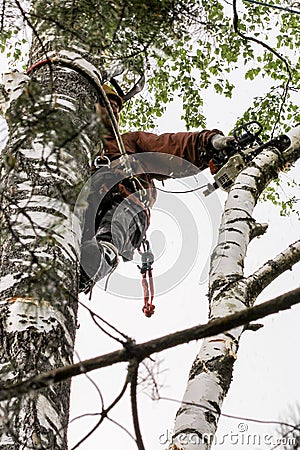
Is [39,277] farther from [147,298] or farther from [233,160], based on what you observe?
[147,298]

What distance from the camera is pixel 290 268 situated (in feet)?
10.1

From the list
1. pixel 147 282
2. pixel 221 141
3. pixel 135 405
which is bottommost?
pixel 135 405

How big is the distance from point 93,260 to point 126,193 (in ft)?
1.84

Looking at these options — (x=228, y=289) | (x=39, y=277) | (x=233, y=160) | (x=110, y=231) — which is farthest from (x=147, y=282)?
(x=39, y=277)

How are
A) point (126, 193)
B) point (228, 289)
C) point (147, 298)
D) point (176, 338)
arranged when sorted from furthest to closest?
1. point (147, 298)
2. point (126, 193)
3. point (228, 289)
4. point (176, 338)

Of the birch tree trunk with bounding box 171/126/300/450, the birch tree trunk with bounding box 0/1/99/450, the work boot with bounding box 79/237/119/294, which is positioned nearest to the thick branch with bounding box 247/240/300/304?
the birch tree trunk with bounding box 171/126/300/450

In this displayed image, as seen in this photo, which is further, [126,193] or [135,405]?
[126,193]

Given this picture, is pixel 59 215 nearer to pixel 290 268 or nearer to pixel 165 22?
pixel 165 22

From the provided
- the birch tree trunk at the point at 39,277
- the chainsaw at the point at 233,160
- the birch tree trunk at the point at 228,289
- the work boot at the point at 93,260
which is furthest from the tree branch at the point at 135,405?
the chainsaw at the point at 233,160

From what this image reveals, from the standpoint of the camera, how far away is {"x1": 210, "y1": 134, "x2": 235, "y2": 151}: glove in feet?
13.3

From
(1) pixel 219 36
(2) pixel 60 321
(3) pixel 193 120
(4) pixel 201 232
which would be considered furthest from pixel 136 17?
(3) pixel 193 120

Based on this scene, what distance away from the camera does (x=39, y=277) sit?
195cm

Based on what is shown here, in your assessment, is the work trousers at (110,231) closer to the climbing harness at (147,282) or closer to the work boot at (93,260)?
the work boot at (93,260)

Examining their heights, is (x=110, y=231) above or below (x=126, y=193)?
below
